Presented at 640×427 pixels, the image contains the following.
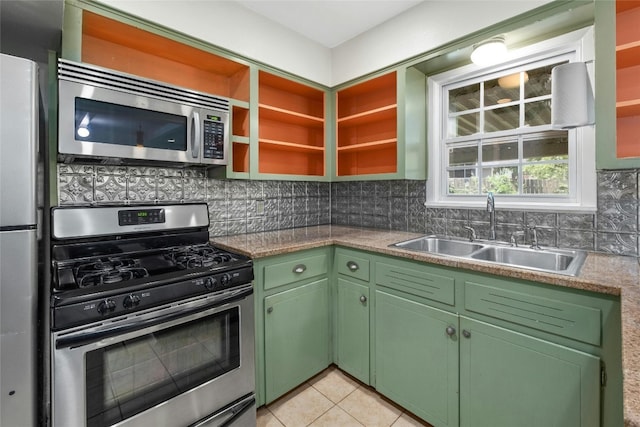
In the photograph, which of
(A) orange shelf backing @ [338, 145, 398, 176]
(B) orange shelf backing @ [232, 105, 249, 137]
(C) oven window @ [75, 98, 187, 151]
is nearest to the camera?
(C) oven window @ [75, 98, 187, 151]

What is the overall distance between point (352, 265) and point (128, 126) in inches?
59.2

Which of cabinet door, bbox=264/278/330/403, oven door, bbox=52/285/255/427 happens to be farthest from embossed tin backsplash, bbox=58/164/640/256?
oven door, bbox=52/285/255/427

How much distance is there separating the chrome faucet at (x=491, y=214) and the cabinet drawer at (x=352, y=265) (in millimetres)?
836

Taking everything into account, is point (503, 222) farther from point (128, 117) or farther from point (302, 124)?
point (128, 117)

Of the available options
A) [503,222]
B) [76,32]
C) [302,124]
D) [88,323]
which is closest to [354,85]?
[302,124]

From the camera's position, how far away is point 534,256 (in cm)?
173

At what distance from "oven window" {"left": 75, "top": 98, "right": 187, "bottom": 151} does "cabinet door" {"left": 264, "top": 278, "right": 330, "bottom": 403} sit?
1084mm

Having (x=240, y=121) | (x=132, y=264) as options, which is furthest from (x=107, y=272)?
(x=240, y=121)

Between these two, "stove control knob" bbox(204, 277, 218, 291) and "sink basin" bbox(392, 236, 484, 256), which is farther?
"sink basin" bbox(392, 236, 484, 256)

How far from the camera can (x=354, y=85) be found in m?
2.51

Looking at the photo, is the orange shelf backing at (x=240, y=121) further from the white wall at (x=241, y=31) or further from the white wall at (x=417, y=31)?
the white wall at (x=417, y=31)

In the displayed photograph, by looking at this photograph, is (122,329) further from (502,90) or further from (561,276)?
(502,90)

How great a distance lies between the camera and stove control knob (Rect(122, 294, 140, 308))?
1.18 metres

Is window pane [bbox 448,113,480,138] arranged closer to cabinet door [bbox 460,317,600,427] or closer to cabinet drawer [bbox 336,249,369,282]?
cabinet drawer [bbox 336,249,369,282]
